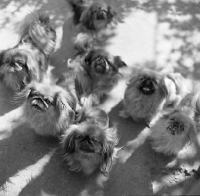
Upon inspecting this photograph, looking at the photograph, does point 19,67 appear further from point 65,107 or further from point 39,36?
point 65,107

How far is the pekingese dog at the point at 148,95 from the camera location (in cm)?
315

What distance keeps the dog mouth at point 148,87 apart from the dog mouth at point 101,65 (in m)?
0.63

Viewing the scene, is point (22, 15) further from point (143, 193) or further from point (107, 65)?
point (143, 193)

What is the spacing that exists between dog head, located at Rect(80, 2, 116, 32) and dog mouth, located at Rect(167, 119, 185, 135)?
2322 millimetres

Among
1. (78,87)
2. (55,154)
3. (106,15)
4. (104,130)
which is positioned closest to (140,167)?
(104,130)

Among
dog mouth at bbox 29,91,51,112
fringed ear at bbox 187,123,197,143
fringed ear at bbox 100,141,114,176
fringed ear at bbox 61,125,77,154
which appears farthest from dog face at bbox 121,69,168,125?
dog mouth at bbox 29,91,51,112

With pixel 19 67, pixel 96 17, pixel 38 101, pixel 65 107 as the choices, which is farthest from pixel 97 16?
pixel 38 101

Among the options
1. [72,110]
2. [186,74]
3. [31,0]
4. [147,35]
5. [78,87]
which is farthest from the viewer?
[31,0]

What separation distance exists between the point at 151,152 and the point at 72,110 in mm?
1282

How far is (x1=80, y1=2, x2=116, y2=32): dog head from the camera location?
14.2 feet

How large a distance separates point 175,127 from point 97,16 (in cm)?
245

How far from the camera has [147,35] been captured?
4.88m

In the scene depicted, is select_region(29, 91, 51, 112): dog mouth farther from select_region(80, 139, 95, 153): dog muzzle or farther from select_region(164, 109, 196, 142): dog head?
select_region(164, 109, 196, 142): dog head

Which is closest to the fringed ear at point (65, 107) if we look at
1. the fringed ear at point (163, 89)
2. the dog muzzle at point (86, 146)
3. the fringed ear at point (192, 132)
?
the dog muzzle at point (86, 146)
